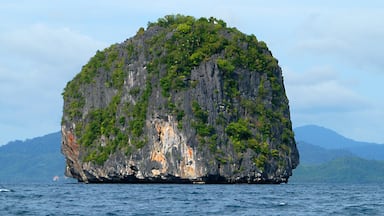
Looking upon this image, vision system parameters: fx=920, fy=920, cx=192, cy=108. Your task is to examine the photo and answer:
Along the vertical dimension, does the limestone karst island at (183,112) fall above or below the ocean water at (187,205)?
above

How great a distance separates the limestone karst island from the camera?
13550 cm

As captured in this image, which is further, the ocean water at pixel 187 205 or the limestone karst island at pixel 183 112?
the limestone karst island at pixel 183 112

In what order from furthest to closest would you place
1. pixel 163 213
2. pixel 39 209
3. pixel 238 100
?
1. pixel 238 100
2. pixel 39 209
3. pixel 163 213

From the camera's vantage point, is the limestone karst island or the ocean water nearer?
the ocean water

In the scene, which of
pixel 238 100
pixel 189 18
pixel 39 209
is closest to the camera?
pixel 39 209

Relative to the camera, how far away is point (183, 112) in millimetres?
138125

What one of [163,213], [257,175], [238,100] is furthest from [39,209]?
[238,100]

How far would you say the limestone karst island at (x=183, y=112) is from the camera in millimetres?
135500

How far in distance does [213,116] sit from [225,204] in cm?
6053

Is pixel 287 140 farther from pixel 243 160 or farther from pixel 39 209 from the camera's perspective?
pixel 39 209

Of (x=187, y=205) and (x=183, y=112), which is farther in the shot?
(x=183, y=112)

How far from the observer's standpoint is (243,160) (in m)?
135

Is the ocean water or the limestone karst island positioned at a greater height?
the limestone karst island

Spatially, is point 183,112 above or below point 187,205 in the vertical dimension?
above
